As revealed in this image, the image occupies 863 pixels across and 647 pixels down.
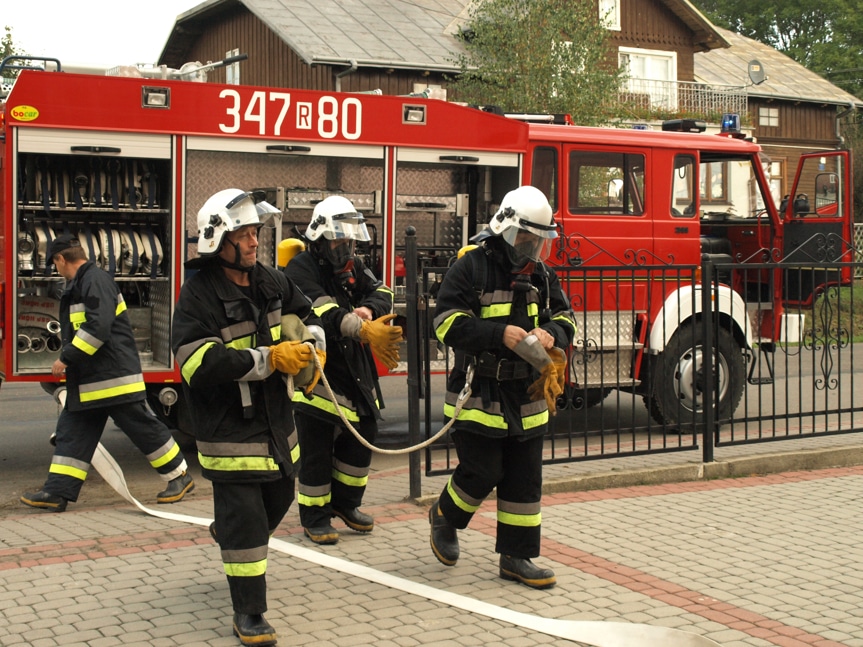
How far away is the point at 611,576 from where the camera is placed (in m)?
5.58

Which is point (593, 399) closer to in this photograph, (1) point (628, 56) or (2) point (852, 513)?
(2) point (852, 513)

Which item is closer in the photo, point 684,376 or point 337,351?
point 337,351

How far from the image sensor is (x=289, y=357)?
463 centimetres

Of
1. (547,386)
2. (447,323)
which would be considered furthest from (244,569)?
(547,386)

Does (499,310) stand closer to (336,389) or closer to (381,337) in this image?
(381,337)

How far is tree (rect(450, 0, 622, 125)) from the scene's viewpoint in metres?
19.8

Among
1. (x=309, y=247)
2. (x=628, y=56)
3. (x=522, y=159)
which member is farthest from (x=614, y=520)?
(x=628, y=56)

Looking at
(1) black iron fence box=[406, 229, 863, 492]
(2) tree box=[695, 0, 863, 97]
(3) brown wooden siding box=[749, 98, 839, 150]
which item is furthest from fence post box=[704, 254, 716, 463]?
(2) tree box=[695, 0, 863, 97]

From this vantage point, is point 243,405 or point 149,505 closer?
point 243,405

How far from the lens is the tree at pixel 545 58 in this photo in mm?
19828

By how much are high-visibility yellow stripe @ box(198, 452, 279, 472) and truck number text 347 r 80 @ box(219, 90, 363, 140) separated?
4349 mm

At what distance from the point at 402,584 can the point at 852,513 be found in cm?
314

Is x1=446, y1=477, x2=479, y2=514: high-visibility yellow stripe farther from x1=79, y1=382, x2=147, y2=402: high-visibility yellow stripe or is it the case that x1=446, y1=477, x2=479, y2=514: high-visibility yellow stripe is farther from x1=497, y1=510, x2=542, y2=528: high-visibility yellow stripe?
x1=79, y1=382, x2=147, y2=402: high-visibility yellow stripe

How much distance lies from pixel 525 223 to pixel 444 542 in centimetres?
163
